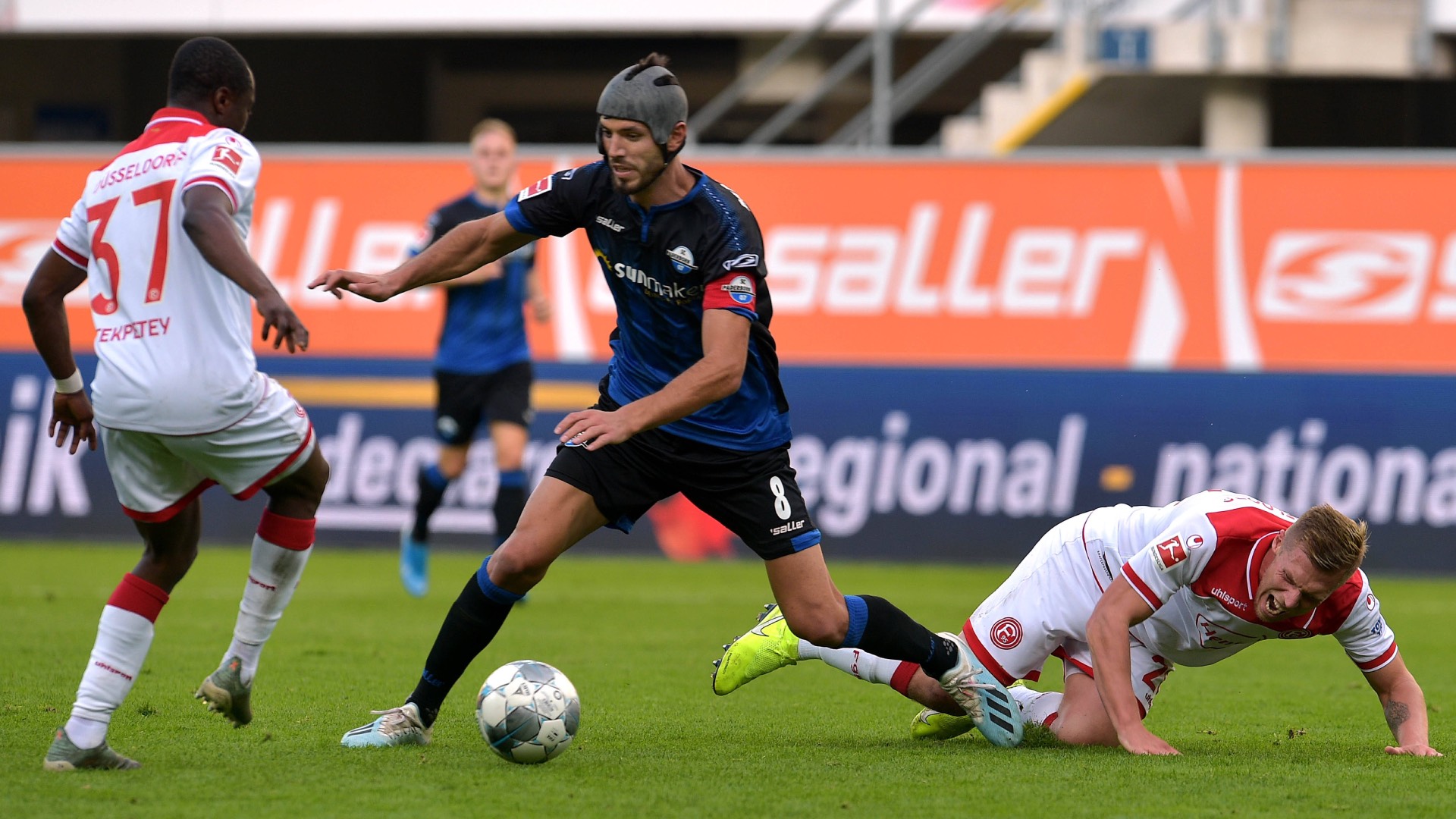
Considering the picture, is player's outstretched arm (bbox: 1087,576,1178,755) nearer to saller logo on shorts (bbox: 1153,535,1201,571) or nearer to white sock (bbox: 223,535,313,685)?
saller logo on shorts (bbox: 1153,535,1201,571)

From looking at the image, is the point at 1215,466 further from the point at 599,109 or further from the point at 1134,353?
the point at 599,109

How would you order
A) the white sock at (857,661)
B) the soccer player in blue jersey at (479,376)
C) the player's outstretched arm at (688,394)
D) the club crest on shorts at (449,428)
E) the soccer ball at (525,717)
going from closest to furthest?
the player's outstretched arm at (688,394) < the soccer ball at (525,717) < the white sock at (857,661) < the soccer player in blue jersey at (479,376) < the club crest on shorts at (449,428)

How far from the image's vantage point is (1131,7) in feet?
59.5

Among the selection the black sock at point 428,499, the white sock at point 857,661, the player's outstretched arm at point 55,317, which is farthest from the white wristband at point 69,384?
the black sock at point 428,499

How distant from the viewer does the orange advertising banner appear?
41.6 ft

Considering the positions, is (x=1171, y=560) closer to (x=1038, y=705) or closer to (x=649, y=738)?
(x=1038, y=705)

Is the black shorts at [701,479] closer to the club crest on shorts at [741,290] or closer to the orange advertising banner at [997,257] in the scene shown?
the club crest on shorts at [741,290]

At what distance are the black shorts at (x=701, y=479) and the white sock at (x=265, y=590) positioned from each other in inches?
34.1

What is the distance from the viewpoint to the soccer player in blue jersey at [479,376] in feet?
33.6

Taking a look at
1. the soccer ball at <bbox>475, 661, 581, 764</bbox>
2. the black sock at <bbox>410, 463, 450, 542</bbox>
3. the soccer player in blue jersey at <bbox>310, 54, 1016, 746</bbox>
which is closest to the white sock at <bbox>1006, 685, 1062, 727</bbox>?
the soccer player in blue jersey at <bbox>310, 54, 1016, 746</bbox>

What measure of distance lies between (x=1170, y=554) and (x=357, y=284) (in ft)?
8.66

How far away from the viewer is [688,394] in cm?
505

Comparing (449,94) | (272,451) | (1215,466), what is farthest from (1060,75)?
(272,451)

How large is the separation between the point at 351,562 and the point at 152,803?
813cm
